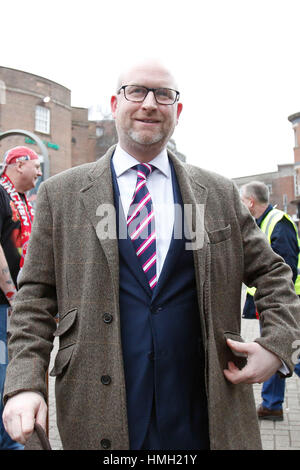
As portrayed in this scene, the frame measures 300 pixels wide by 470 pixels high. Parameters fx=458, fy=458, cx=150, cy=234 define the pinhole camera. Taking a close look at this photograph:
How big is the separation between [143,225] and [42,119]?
29407mm

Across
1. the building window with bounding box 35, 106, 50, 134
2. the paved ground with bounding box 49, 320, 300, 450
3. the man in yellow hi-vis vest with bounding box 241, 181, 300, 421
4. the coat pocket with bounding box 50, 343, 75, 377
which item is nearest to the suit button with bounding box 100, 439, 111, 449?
the coat pocket with bounding box 50, 343, 75, 377

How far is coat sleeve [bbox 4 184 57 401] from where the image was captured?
171cm

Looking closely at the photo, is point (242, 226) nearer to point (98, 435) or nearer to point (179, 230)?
point (179, 230)

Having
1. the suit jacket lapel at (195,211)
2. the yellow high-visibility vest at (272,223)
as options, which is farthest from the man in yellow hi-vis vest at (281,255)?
the suit jacket lapel at (195,211)

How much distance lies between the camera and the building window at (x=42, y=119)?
2905 cm

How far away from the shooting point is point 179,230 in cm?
194

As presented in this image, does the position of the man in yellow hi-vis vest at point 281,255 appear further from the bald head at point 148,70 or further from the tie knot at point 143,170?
the bald head at point 148,70

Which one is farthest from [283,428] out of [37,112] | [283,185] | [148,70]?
[283,185]

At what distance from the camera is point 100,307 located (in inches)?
70.7

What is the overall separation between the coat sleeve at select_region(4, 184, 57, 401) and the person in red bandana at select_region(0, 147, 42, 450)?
5.20ft

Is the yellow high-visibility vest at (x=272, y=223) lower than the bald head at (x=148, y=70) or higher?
lower

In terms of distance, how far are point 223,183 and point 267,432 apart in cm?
308

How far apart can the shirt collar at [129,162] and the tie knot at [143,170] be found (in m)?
0.02

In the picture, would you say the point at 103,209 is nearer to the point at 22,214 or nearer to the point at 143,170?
the point at 143,170
